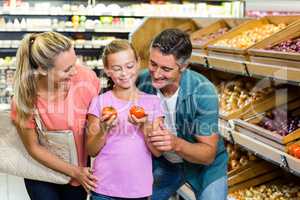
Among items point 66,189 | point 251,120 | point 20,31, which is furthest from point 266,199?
point 20,31

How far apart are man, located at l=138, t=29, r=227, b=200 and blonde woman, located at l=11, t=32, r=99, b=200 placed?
367 millimetres

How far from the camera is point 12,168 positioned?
93.7 inches

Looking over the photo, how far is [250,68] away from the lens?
10.3ft

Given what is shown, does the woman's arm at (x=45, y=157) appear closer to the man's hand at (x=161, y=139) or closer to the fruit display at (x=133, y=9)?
the man's hand at (x=161, y=139)

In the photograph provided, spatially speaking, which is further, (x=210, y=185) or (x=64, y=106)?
(x=210, y=185)

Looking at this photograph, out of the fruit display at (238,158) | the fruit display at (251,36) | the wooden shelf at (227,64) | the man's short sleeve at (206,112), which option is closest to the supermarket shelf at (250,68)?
the wooden shelf at (227,64)

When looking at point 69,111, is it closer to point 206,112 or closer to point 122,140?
point 122,140

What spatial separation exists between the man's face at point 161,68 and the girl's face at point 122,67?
140 mm

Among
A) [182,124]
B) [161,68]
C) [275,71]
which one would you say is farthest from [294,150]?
[161,68]

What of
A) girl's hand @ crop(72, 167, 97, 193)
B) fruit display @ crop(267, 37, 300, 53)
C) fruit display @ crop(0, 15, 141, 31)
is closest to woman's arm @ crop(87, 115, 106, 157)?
girl's hand @ crop(72, 167, 97, 193)

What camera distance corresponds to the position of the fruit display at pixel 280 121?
2.91 meters

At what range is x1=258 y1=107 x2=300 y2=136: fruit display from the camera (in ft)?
9.55

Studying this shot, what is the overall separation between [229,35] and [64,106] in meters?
2.38

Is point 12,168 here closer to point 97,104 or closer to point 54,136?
point 54,136
